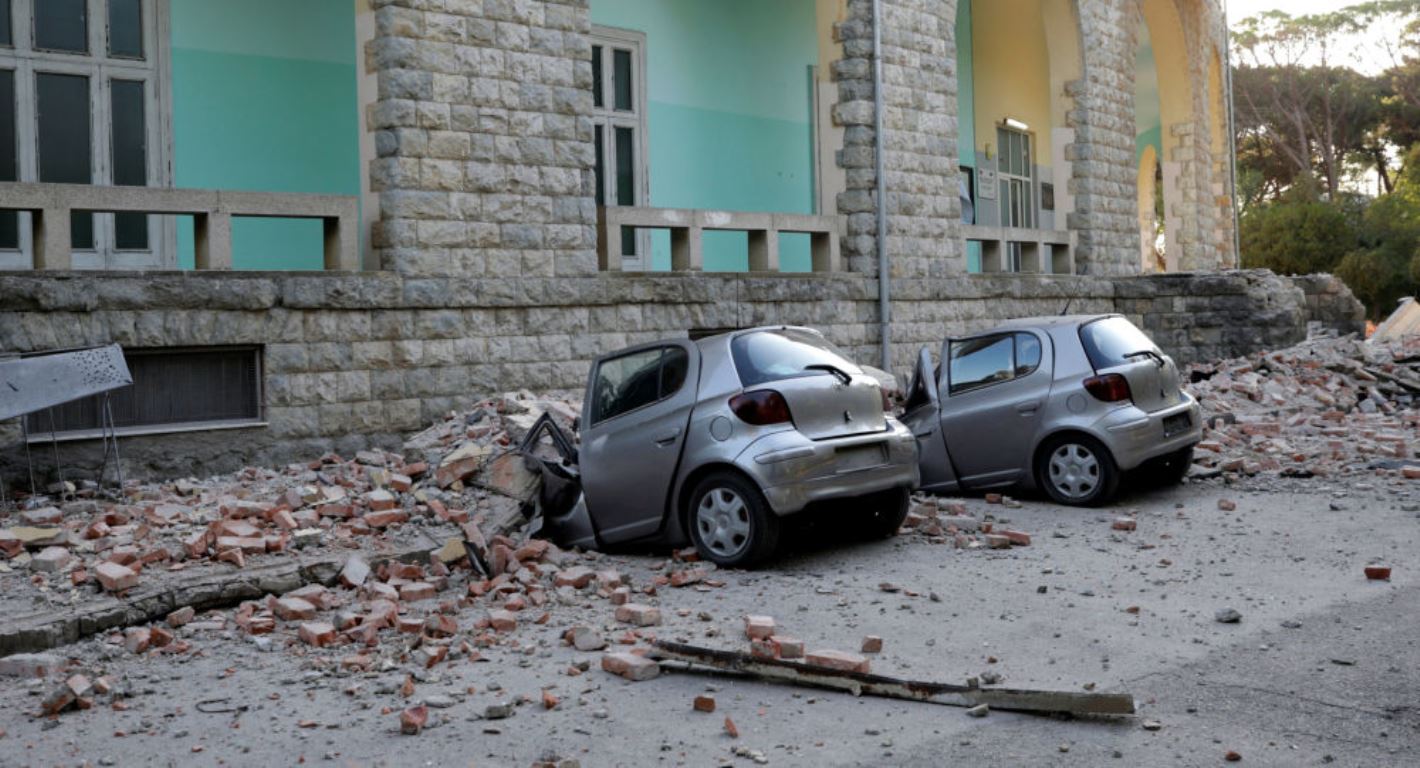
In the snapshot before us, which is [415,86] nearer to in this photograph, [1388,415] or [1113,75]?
[1388,415]

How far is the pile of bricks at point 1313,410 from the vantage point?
1271 centimetres

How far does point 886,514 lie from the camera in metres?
9.70

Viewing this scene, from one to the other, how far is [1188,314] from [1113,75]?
4.03 metres

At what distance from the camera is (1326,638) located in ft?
21.9

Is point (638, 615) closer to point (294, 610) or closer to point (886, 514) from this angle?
point (294, 610)

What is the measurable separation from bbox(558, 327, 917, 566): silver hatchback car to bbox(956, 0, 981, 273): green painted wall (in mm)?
14691

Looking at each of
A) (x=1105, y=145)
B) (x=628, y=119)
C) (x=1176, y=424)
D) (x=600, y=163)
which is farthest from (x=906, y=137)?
(x=1176, y=424)

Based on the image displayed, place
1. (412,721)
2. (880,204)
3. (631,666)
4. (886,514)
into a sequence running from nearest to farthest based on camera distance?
1. (412,721)
2. (631,666)
3. (886,514)
4. (880,204)

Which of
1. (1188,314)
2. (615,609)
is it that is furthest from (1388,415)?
(615,609)

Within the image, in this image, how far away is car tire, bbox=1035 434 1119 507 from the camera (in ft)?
35.9

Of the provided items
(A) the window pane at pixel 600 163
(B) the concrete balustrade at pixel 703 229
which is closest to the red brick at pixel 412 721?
(B) the concrete balustrade at pixel 703 229

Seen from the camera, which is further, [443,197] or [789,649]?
[443,197]

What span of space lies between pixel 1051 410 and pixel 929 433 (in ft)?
3.41

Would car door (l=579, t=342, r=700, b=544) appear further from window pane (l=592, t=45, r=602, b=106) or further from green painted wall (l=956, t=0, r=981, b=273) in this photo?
green painted wall (l=956, t=0, r=981, b=273)
